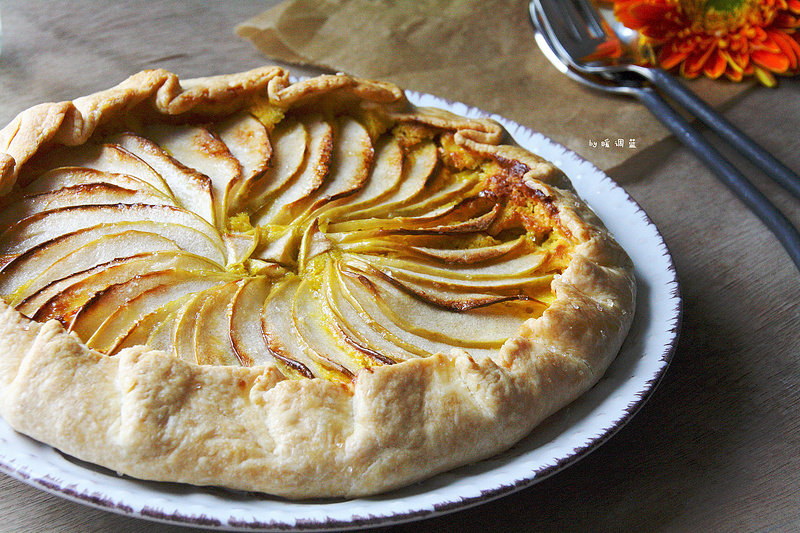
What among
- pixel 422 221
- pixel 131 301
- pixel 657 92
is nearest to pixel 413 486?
pixel 131 301

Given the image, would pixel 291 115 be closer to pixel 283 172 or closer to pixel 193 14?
pixel 283 172

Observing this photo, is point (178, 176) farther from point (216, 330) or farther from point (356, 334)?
point (356, 334)

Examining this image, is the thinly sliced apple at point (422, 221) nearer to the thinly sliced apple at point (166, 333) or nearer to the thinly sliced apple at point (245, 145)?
the thinly sliced apple at point (245, 145)

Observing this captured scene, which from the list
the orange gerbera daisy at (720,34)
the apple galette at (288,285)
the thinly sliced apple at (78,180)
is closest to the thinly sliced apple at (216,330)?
the apple galette at (288,285)

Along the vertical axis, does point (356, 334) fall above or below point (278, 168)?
below

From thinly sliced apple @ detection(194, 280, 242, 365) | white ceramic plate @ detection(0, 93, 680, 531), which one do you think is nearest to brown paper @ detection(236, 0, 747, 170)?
white ceramic plate @ detection(0, 93, 680, 531)

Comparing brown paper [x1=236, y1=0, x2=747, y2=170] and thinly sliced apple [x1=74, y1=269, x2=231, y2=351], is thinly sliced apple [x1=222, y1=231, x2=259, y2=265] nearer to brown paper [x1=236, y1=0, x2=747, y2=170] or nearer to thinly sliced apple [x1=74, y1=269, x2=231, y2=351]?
thinly sliced apple [x1=74, y1=269, x2=231, y2=351]
